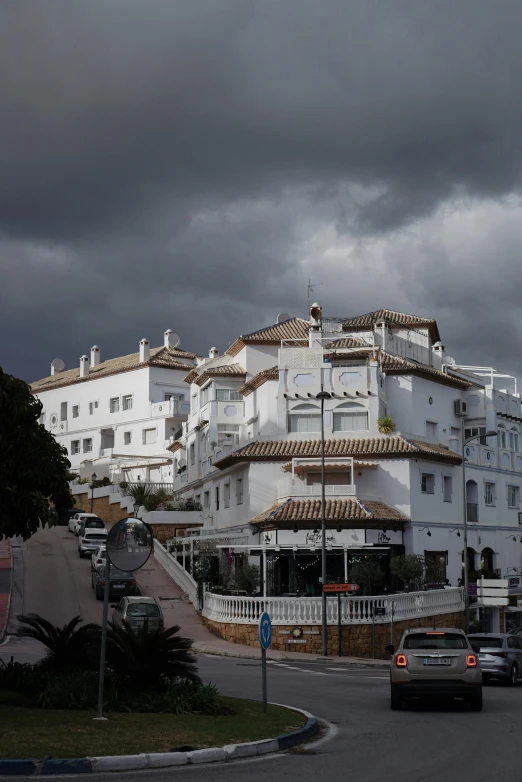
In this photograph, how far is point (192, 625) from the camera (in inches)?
1635

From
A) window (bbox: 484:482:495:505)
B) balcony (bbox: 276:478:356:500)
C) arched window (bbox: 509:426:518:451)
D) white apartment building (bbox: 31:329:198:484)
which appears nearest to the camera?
balcony (bbox: 276:478:356:500)

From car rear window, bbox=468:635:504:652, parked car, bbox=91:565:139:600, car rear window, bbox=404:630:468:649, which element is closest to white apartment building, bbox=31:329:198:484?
parked car, bbox=91:565:139:600

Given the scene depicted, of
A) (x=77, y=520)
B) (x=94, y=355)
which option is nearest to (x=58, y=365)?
(x=94, y=355)

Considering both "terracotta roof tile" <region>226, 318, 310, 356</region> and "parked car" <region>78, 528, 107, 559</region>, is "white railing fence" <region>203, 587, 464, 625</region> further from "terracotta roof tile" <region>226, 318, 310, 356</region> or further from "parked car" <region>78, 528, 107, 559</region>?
"terracotta roof tile" <region>226, 318, 310, 356</region>

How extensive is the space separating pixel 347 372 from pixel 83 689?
37.8 meters

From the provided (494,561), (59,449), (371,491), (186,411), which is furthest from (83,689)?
(186,411)

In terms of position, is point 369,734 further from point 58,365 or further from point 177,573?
point 58,365

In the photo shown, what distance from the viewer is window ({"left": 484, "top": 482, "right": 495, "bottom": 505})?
57531 millimetres

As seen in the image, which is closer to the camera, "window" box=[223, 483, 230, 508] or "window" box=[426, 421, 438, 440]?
"window" box=[426, 421, 438, 440]

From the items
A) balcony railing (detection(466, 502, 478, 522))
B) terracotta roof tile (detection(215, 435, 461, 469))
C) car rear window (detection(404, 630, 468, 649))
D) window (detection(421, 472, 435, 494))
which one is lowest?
car rear window (detection(404, 630, 468, 649))

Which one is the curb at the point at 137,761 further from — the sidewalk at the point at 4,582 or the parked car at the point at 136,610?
the sidewalk at the point at 4,582

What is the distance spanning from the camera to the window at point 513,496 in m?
60.0

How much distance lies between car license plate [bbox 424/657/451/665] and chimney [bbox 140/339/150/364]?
72.0 meters

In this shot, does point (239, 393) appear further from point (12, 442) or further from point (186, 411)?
point (12, 442)
